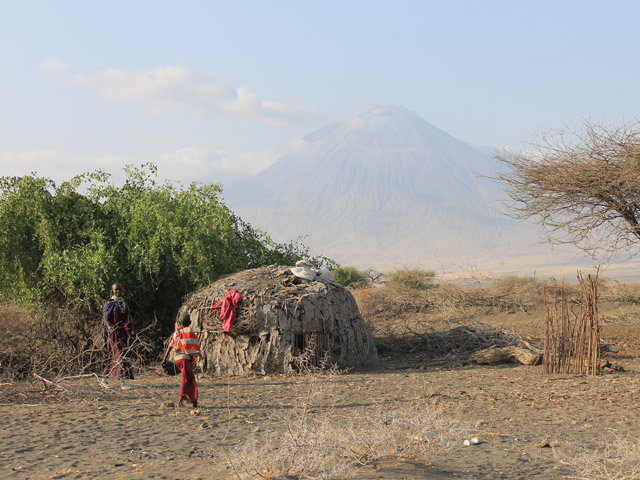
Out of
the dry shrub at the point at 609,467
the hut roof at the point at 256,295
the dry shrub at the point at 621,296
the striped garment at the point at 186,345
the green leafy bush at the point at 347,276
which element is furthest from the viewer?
the green leafy bush at the point at 347,276

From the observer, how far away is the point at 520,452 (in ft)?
18.7

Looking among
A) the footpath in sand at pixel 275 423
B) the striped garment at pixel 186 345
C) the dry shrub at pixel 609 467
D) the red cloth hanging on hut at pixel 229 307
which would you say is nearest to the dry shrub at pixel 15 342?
the footpath in sand at pixel 275 423

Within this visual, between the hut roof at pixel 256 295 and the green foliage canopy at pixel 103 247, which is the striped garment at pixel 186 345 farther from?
the green foliage canopy at pixel 103 247

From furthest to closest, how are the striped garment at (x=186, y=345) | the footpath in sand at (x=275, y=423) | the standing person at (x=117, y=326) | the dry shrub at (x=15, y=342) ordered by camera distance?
the dry shrub at (x=15, y=342)
the standing person at (x=117, y=326)
the striped garment at (x=186, y=345)
the footpath in sand at (x=275, y=423)

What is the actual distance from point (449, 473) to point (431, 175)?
15271 cm

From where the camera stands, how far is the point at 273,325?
34.3ft

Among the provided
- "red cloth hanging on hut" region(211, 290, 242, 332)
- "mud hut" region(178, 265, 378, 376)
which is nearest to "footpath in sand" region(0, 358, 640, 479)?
"mud hut" region(178, 265, 378, 376)

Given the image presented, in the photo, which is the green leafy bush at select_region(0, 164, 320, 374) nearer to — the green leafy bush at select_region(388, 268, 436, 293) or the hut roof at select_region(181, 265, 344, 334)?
the hut roof at select_region(181, 265, 344, 334)

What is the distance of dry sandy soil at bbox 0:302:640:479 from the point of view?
5.27m

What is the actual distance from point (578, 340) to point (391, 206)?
386 feet

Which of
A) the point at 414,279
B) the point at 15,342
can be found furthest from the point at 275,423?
the point at 414,279

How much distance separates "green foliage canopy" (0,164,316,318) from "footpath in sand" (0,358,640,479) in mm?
2237

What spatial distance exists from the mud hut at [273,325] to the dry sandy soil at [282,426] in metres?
0.38

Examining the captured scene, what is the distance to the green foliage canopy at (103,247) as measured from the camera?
1175 centimetres
